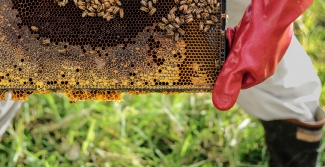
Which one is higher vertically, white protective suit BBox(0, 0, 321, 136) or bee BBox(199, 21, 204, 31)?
bee BBox(199, 21, 204, 31)

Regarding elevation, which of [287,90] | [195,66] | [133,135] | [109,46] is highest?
[109,46]

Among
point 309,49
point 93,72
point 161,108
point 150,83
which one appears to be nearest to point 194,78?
point 150,83

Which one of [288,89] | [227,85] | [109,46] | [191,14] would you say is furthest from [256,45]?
[288,89]

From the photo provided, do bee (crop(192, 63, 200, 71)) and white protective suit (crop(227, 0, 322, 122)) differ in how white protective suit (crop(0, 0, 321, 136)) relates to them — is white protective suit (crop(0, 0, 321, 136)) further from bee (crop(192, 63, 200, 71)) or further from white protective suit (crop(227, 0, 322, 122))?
bee (crop(192, 63, 200, 71))

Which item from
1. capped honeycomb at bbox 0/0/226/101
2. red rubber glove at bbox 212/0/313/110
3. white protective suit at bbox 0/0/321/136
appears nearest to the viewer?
red rubber glove at bbox 212/0/313/110

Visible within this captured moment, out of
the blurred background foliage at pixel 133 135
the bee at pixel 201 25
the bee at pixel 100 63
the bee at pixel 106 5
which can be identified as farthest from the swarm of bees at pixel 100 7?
the blurred background foliage at pixel 133 135

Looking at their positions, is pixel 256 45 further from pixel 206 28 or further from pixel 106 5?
pixel 106 5

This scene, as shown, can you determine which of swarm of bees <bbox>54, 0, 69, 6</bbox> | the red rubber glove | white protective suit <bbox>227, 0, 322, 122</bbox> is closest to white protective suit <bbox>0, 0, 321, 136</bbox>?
white protective suit <bbox>227, 0, 322, 122</bbox>
